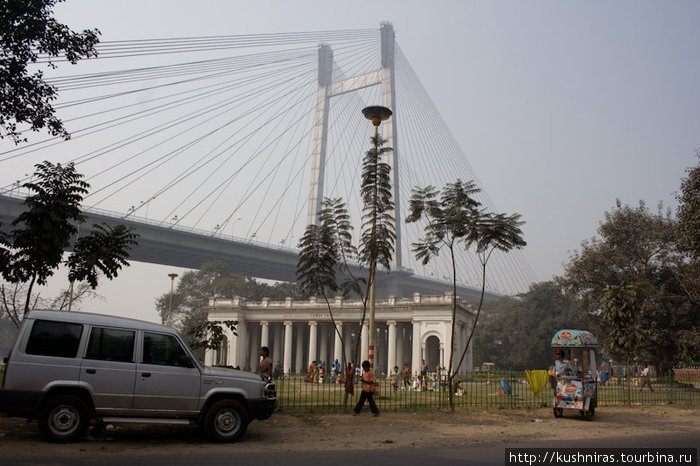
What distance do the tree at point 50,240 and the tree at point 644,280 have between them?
21837 mm

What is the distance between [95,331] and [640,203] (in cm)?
3352

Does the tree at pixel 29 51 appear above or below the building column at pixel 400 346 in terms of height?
above

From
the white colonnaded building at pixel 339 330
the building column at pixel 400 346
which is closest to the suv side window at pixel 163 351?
the white colonnaded building at pixel 339 330

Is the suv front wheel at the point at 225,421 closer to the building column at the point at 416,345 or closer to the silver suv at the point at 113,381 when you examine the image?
the silver suv at the point at 113,381

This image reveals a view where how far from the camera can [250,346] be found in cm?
6244

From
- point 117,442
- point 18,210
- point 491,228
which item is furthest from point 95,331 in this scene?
point 18,210

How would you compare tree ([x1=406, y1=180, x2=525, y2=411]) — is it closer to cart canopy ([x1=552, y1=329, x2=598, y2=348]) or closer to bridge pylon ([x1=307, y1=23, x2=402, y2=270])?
cart canopy ([x1=552, y1=329, x2=598, y2=348])

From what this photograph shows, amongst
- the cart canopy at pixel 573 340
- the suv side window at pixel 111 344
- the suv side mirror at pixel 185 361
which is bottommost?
the suv side mirror at pixel 185 361

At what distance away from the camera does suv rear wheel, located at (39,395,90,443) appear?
8.64 metres

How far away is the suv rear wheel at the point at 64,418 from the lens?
8.64 meters

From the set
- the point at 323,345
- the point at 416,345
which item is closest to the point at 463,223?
the point at 416,345

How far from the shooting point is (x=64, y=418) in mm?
8789

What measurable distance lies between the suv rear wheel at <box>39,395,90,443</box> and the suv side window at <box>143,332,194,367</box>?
117 centimetres

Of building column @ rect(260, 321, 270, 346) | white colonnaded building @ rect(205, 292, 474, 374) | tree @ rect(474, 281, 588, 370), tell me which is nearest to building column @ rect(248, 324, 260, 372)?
white colonnaded building @ rect(205, 292, 474, 374)
